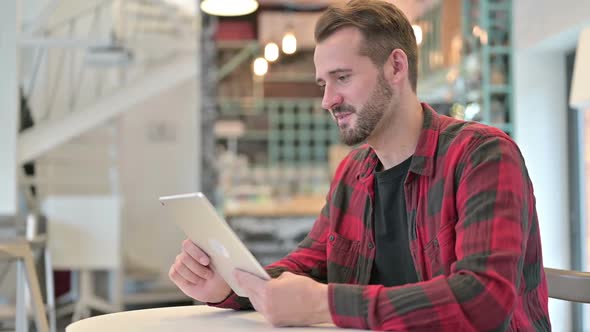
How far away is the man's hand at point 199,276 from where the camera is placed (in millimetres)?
1420

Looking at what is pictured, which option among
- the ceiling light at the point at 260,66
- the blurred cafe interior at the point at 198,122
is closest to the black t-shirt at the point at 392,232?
the blurred cafe interior at the point at 198,122

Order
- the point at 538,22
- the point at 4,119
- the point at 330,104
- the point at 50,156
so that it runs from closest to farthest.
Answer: the point at 330,104
the point at 4,119
the point at 538,22
the point at 50,156

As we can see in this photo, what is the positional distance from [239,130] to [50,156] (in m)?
2.13

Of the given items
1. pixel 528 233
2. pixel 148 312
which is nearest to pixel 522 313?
pixel 528 233

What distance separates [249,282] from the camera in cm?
122

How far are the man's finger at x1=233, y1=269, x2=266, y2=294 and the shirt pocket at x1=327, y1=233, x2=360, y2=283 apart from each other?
0.40 meters

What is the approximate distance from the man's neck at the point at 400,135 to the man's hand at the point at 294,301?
42 cm

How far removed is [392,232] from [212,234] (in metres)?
0.46

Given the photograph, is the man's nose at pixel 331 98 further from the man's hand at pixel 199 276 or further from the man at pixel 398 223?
the man's hand at pixel 199 276

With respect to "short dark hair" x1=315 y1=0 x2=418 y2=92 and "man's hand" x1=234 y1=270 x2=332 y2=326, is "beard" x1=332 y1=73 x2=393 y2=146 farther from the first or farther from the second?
"man's hand" x1=234 y1=270 x2=332 y2=326

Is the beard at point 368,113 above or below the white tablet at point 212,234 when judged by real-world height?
above

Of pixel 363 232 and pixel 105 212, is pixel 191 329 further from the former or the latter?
pixel 105 212

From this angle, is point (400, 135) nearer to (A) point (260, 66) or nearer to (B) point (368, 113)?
(B) point (368, 113)

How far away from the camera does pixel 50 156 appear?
7.26 metres
